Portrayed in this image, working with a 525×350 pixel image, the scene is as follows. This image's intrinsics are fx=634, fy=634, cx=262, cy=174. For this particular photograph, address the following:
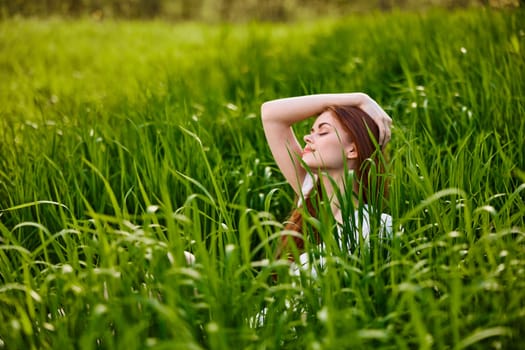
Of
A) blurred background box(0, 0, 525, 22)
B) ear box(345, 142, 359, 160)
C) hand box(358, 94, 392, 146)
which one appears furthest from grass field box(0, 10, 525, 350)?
blurred background box(0, 0, 525, 22)

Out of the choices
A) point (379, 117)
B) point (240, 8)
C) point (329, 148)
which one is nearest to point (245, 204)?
point (329, 148)

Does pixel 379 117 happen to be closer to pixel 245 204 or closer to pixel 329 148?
pixel 329 148

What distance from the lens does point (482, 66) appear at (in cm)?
397

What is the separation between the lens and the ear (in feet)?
8.58

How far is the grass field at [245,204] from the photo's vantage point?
73.0 inches

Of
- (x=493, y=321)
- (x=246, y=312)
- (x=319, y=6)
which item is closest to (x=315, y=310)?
(x=246, y=312)

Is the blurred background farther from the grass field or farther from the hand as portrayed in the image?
the hand

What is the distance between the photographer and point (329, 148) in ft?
8.52

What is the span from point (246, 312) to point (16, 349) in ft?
2.27

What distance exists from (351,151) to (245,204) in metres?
0.49

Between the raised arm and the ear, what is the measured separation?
0.12 meters

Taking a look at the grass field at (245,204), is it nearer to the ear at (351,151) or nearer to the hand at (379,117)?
the hand at (379,117)

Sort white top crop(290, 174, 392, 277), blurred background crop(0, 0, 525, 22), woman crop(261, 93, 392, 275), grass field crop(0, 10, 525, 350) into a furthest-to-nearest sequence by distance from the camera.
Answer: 1. blurred background crop(0, 0, 525, 22)
2. woman crop(261, 93, 392, 275)
3. white top crop(290, 174, 392, 277)
4. grass field crop(0, 10, 525, 350)

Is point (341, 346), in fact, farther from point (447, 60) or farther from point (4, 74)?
point (4, 74)
